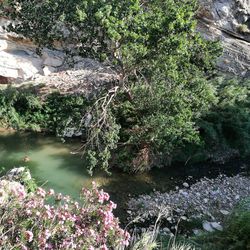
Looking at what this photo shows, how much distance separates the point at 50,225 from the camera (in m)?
4.80

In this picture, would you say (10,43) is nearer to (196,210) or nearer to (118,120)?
(118,120)

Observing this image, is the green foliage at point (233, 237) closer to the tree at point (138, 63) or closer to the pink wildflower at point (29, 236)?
the tree at point (138, 63)

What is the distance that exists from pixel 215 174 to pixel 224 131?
1.69 metres

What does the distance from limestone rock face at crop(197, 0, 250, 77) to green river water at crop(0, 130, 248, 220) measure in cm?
611

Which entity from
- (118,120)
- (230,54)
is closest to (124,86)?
(118,120)

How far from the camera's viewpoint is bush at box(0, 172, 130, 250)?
465 centimetres

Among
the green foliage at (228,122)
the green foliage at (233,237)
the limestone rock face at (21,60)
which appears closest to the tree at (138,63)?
the green foliage at (228,122)

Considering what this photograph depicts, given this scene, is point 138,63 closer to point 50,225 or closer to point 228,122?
point 228,122

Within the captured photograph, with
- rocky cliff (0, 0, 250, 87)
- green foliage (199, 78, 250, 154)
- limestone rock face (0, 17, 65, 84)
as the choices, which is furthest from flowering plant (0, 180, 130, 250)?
limestone rock face (0, 17, 65, 84)

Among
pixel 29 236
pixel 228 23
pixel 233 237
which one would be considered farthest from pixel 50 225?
pixel 228 23

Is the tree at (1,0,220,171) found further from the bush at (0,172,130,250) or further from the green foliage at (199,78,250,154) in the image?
the bush at (0,172,130,250)

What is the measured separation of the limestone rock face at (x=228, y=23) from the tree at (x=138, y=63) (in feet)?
19.6

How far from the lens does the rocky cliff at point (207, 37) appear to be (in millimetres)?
16047

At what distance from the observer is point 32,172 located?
1142 centimetres
